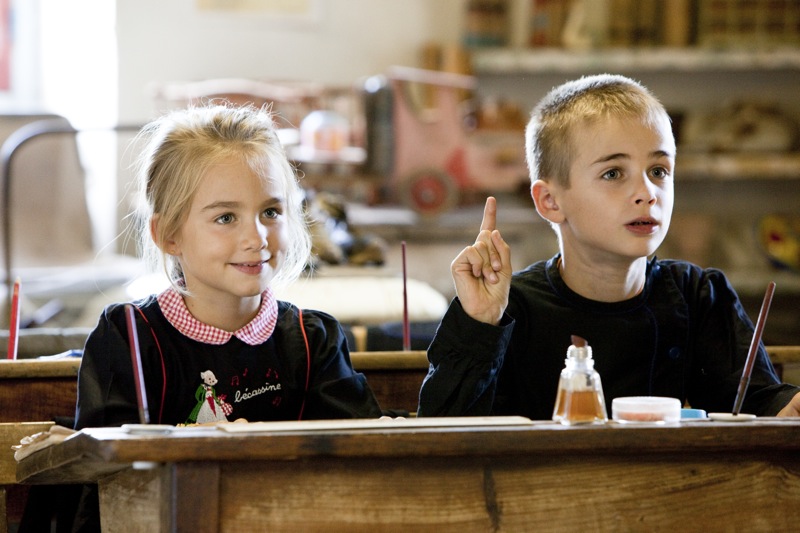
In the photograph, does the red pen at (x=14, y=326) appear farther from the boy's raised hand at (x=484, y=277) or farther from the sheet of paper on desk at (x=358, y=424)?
the sheet of paper on desk at (x=358, y=424)

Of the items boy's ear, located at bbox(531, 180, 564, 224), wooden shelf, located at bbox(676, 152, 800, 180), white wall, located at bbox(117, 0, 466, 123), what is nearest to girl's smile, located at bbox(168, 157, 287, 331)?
boy's ear, located at bbox(531, 180, 564, 224)

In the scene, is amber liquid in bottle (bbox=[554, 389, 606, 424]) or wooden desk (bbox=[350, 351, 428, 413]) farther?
wooden desk (bbox=[350, 351, 428, 413])

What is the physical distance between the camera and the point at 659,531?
3.43 ft

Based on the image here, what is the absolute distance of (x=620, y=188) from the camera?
1.57m

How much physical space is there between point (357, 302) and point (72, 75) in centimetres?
362

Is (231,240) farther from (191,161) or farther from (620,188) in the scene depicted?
(620,188)

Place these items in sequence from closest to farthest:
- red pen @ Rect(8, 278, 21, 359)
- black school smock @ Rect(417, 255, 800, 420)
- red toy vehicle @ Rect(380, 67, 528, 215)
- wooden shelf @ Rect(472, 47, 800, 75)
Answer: black school smock @ Rect(417, 255, 800, 420), red pen @ Rect(8, 278, 21, 359), red toy vehicle @ Rect(380, 67, 528, 215), wooden shelf @ Rect(472, 47, 800, 75)

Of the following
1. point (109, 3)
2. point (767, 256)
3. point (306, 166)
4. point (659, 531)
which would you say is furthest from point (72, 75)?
point (659, 531)

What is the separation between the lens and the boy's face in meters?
1.54

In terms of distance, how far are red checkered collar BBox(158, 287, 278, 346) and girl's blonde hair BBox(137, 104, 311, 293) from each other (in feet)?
0.08

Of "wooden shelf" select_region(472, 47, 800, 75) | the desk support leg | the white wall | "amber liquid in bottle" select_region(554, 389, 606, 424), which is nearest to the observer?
the desk support leg

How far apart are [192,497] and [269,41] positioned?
571cm

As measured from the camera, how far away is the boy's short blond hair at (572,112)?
5.25ft

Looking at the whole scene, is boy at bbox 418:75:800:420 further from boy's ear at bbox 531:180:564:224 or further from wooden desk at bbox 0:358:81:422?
wooden desk at bbox 0:358:81:422
